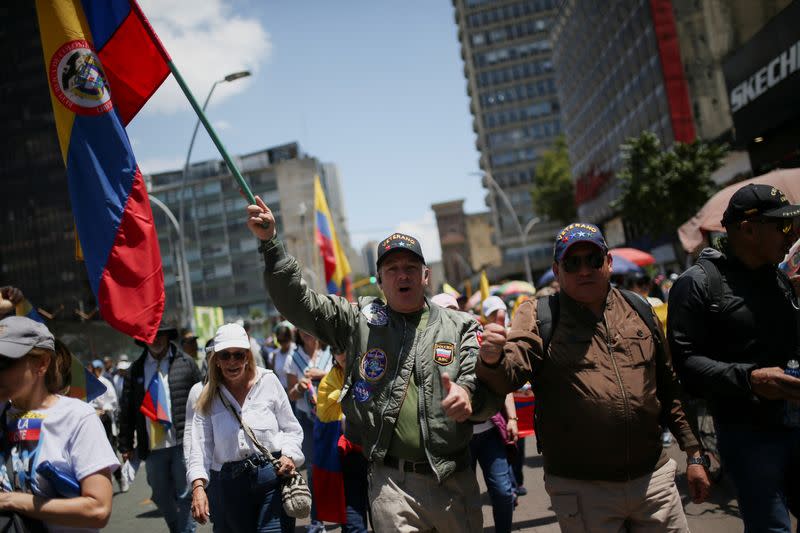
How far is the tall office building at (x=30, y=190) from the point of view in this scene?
60219 millimetres

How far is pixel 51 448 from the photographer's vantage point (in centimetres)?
275

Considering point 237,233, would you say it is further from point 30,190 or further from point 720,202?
point 720,202

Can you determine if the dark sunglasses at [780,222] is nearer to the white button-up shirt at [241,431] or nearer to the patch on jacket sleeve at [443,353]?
the patch on jacket sleeve at [443,353]

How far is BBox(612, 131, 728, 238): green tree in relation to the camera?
89.7ft

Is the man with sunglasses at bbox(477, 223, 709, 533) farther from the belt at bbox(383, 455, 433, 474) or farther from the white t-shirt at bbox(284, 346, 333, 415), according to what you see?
the white t-shirt at bbox(284, 346, 333, 415)

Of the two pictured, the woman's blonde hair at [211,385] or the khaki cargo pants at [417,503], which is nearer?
the khaki cargo pants at [417,503]

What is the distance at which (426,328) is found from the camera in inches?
142

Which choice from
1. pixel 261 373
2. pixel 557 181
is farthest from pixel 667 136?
pixel 261 373

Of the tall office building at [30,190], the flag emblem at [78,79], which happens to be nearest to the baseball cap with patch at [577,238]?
the flag emblem at [78,79]

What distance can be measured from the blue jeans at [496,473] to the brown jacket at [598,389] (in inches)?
83.0

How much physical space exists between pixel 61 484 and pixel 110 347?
23.9 metres

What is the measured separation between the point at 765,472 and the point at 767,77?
14723 millimetres

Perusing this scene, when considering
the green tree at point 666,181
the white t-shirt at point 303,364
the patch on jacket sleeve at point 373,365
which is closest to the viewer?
the patch on jacket sleeve at point 373,365

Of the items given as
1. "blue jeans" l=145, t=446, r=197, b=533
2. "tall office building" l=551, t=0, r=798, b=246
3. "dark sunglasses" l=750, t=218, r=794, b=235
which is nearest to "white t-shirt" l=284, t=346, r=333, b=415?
"blue jeans" l=145, t=446, r=197, b=533
